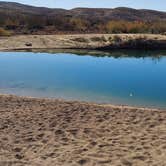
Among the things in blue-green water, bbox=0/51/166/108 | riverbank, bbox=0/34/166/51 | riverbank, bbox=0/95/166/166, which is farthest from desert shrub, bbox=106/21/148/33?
riverbank, bbox=0/95/166/166

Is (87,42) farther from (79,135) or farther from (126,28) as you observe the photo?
(79,135)

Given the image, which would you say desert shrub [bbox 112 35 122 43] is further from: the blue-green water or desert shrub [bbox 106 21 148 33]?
desert shrub [bbox 106 21 148 33]

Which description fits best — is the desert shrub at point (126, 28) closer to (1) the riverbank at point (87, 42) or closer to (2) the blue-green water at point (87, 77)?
(1) the riverbank at point (87, 42)

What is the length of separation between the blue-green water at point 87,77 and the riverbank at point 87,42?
210 centimetres

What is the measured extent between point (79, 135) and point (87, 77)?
10076 mm

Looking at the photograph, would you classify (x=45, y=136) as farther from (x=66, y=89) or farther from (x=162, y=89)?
(x=162, y=89)

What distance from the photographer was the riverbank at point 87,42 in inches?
1101

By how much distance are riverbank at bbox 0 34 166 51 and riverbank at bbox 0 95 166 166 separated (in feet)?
57.7

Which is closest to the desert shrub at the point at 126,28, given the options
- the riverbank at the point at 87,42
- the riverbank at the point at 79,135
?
the riverbank at the point at 87,42

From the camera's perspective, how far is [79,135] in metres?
7.95

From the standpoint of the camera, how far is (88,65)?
22125 millimetres

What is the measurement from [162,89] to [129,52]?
1331 centimetres

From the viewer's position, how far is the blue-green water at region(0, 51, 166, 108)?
13.7 m

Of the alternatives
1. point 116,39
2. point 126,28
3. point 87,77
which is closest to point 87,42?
point 116,39
